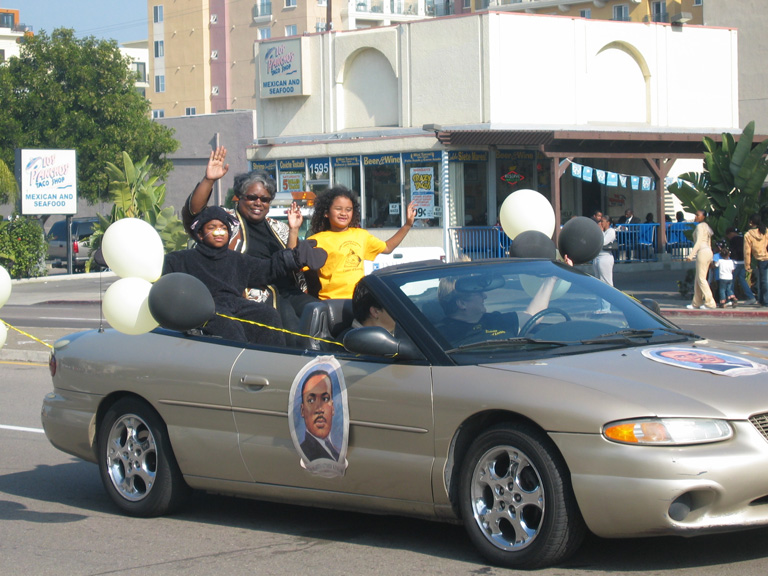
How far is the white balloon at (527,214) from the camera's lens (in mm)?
7688

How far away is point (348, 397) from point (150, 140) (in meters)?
47.1

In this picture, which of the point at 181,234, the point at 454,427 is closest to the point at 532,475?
the point at 454,427

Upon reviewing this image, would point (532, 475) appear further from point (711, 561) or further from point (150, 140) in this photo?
point (150, 140)

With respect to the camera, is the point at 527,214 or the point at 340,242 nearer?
the point at 340,242

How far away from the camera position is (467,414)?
4.87 m

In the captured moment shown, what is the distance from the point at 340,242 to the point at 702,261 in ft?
46.2

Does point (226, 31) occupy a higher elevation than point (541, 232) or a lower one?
higher

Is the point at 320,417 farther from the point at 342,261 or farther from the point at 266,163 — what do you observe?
the point at 266,163

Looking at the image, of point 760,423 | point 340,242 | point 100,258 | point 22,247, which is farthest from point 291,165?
point 760,423

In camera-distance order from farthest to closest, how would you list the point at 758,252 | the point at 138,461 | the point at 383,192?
the point at 383,192
the point at 758,252
the point at 138,461

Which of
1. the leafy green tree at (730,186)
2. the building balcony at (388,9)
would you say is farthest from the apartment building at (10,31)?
the leafy green tree at (730,186)

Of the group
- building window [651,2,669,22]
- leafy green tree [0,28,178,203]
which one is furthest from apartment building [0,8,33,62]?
building window [651,2,669,22]

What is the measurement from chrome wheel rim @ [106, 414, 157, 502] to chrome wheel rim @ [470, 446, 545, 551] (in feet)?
7.40

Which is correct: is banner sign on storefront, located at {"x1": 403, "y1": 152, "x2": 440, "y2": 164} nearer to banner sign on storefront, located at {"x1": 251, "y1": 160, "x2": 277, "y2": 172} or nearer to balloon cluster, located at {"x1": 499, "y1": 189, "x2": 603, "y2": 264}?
banner sign on storefront, located at {"x1": 251, "y1": 160, "x2": 277, "y2": 172}
